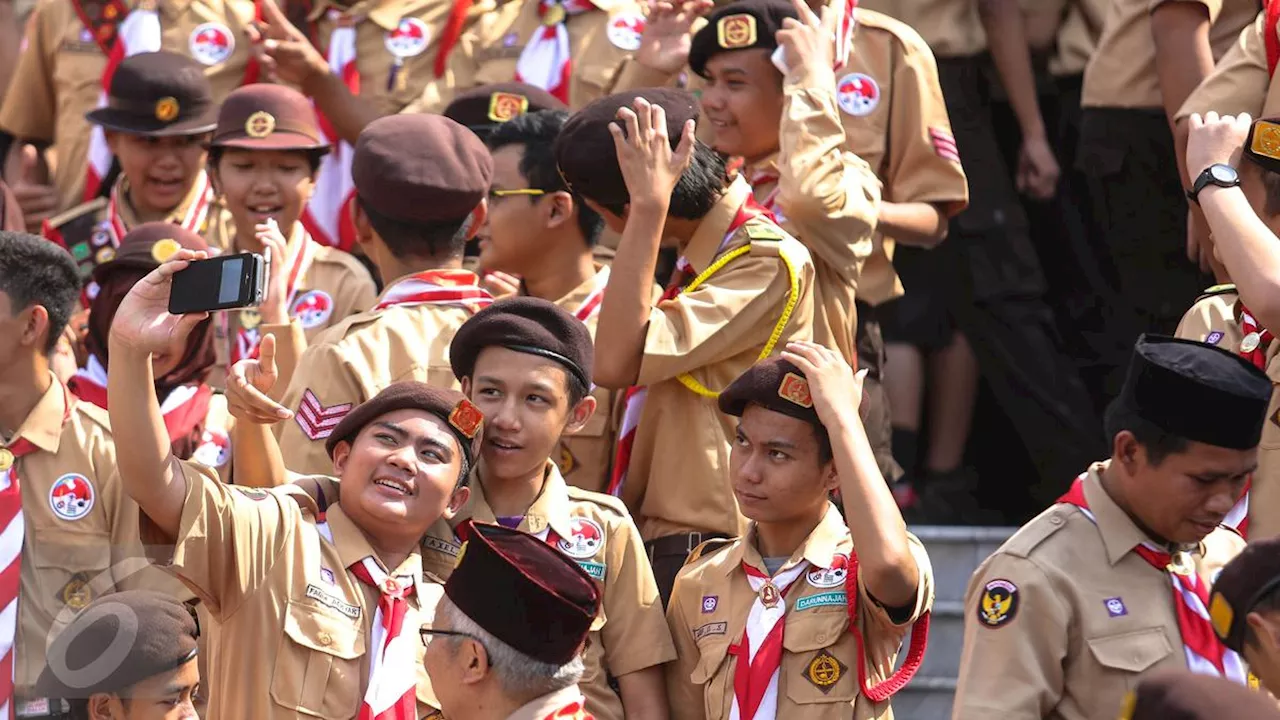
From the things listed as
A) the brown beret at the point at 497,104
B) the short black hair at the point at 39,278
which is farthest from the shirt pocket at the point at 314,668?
the brown beret at the point at 497,104

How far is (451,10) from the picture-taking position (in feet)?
28.3

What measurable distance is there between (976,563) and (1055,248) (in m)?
2.04

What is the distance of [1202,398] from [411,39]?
15.5ft

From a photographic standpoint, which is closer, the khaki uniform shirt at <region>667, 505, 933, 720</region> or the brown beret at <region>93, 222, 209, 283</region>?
the khaki uniform shirt at <region>667, 505, 933, 720</region>

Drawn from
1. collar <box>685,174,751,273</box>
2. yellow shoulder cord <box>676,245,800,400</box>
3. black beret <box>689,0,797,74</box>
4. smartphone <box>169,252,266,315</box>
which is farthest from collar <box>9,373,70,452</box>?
black beret <box>689,0,797,74</box>

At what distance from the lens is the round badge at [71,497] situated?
576cm

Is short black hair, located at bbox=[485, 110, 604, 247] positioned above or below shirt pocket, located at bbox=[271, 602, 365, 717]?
above

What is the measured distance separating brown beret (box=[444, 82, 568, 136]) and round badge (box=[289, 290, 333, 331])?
0.77 metres

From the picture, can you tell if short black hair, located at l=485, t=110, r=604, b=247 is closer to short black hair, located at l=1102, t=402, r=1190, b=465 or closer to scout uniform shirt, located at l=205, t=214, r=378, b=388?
scout uniform shirt, located at l=205, t=214, r=378, b=388

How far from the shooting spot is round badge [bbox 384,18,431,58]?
8562 millimetres

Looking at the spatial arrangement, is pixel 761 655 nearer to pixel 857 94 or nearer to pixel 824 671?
pixel 824 671

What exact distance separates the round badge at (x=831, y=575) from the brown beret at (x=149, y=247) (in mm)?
2484

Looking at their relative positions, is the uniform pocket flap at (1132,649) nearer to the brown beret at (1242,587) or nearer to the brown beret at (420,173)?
the brown beret at (1242,587)

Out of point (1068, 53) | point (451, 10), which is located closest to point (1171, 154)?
point (1068, 53)
